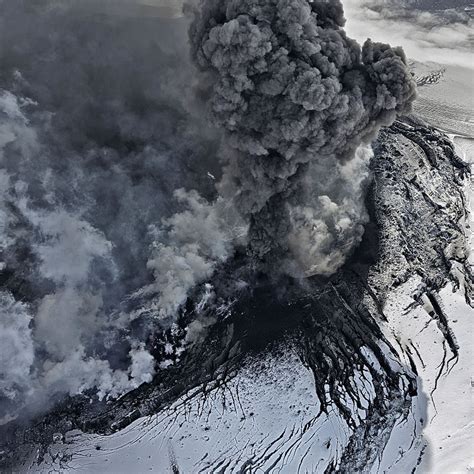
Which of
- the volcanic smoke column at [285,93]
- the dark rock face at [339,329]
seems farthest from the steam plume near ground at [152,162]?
the dark rock face at [339,329]

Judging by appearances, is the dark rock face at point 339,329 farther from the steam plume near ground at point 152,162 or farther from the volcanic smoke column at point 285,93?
the volcanic smoke column at point 285,93

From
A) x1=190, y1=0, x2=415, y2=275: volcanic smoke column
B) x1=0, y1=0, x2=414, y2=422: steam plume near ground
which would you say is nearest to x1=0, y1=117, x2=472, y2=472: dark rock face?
x1=0, y1=0, x2=414, y2=422: steam plume near ground

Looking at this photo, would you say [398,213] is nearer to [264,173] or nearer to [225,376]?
[264,173]

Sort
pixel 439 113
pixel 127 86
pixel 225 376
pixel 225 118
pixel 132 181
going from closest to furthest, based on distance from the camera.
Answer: pixel 225 118
pixel 225 376
pixel 132 181
pixel 127 86
pixel 439 113

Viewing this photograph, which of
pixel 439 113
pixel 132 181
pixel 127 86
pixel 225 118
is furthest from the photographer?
pixel 439 113

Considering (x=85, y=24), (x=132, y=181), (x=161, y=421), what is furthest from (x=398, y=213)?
(x=85, y=24)

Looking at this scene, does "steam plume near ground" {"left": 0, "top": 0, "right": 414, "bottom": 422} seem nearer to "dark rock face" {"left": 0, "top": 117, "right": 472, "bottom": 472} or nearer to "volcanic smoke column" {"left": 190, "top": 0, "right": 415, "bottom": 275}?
"volcanic smoke column" {"left": 190, "top": 0, "right": 415, "bottom": 275}
